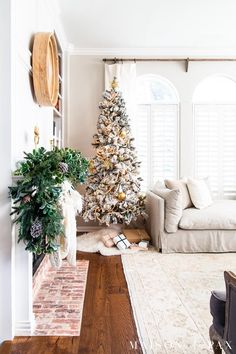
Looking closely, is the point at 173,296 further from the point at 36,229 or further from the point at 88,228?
the point at 88,228

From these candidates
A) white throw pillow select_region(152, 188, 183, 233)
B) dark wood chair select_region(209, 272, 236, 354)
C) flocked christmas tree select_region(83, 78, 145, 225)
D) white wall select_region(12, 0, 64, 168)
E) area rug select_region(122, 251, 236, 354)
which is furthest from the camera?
flocked christmas tree select_region(83, 78, 145, 225)

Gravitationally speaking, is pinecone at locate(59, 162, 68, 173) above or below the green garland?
above

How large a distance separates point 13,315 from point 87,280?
105 centimetres

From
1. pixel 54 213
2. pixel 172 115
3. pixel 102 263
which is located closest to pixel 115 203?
pixel 102 263

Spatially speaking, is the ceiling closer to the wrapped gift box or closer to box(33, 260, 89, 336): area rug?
the wrapped gift box

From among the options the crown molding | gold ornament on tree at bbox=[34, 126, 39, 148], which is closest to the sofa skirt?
gold ornament on tree at bbox=[34, 126, 39, 148]

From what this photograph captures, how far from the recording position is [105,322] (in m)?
2.11

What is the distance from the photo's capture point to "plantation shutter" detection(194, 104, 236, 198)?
16.1 ft

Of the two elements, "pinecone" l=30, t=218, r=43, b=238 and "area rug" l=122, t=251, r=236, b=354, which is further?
"area rug" l=122, t=251, r=236, b=354

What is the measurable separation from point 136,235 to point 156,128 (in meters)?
1.91

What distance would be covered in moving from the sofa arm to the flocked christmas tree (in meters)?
0.15

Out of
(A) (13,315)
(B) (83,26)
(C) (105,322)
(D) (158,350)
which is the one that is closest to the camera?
(D) (158,350)

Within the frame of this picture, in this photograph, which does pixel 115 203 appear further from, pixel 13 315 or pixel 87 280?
pixel 13 315

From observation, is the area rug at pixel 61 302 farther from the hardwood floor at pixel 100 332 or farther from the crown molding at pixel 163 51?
the crown molding at pixel 163 51
